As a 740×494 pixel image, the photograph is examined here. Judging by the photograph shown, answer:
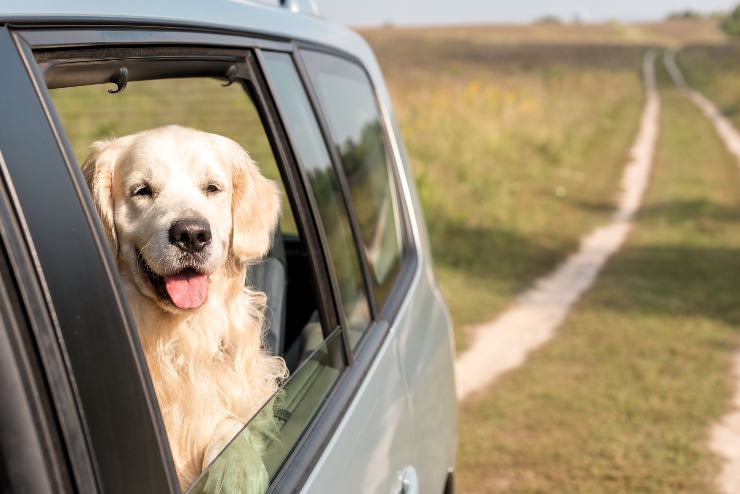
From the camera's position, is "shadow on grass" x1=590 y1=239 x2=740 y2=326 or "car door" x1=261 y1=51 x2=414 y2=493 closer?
"car door" x1=261 y1=51 x2=414 y2=493

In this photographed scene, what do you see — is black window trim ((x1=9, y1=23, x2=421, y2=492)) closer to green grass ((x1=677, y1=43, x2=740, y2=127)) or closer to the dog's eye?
the dog's eye

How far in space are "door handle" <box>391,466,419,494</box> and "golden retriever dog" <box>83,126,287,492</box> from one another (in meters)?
0.39

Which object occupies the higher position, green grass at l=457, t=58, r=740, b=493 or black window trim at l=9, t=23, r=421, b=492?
black window trim at l=9, t=23, r=421, b=492

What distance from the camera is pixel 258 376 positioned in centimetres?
206

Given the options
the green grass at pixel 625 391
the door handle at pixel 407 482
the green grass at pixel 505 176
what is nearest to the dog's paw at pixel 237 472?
the door handle at pixel 407 482

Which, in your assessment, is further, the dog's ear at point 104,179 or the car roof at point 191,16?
the dog's ear at point 104,179

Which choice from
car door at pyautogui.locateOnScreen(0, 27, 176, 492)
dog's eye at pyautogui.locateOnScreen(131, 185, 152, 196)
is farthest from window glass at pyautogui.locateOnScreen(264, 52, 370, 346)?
car door at pyautogui.locateOnScreen(0, 27, 176, 492)

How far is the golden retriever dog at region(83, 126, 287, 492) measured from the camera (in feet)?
6.18

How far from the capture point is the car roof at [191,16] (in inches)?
46.3

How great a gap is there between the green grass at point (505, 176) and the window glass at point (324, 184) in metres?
4.93

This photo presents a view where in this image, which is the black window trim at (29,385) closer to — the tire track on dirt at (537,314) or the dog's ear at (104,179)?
the dog's ear at (104,179)

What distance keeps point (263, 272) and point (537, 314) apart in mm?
5973

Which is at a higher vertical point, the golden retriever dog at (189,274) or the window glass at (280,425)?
the golden retriever dog at (189,274)

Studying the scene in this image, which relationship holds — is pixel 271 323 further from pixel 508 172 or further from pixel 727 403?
pixel 508 172
